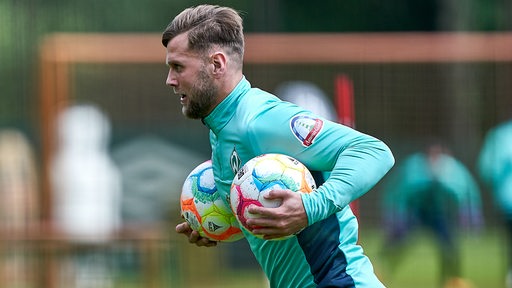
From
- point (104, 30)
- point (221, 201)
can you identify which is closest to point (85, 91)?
point (104, 30)

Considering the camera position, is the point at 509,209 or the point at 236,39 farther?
the point at 509,209

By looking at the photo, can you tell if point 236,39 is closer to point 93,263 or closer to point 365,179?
point 365,179

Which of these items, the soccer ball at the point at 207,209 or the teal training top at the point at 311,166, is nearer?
the teal training top at the point at 311,166

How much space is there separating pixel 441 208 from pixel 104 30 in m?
4.23

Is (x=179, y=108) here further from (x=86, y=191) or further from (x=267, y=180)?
(x=267, y=180)

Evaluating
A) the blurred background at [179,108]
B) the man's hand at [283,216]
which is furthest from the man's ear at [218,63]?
the blurred background at [179,108]

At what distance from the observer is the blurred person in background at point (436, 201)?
1299cm

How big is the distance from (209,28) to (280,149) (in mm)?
646

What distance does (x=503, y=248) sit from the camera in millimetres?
12852

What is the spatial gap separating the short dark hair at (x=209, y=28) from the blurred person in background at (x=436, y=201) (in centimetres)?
798

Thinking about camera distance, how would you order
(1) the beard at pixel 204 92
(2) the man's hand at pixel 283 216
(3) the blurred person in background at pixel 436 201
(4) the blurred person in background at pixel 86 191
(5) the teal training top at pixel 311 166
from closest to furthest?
1. (2) the man's hand at pixel 283 216
2. (5) the teal training top at pixel 311 166
3. (1) the beard at pixel 204 92
4. (4) the blurred person in background at pixel 86 191
5. (3) the blurred person in background at pixel 436 201

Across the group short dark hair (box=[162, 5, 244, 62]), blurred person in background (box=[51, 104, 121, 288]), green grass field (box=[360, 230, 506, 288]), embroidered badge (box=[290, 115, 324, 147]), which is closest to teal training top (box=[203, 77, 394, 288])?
embroidered badge (box=[290, 115, 324, 147])

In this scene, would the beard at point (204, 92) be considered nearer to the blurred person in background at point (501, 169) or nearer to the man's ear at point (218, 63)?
the man's ear at point (218, 63)

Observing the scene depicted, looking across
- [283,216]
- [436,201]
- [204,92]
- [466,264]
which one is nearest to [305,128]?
[283,216]
